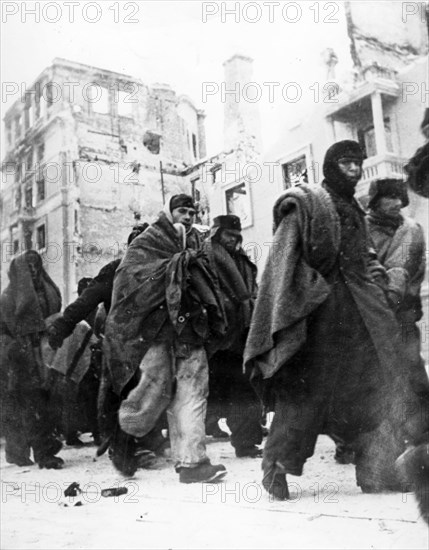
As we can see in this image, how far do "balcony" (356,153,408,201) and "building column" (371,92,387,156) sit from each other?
0.02 meters

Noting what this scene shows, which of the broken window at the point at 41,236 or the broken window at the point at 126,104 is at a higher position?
the broken window at the point at 126,104

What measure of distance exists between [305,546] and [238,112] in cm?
139

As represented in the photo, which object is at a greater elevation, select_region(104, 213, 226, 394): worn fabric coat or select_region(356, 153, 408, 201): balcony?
select_region(356, 153, 408, 201): balcony

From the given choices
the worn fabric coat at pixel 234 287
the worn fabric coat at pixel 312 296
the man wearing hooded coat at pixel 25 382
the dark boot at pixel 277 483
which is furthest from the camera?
the man wearing hooded coat at pixel 25 382

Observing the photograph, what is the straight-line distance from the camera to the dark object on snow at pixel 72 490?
2.49 metres

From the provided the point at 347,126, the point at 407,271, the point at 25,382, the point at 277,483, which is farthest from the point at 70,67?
the point at 277,483

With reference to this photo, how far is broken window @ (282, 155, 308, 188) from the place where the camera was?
1.98m

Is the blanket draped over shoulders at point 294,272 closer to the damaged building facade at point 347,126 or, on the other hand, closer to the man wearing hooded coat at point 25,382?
the damaged building facade at point 347,126

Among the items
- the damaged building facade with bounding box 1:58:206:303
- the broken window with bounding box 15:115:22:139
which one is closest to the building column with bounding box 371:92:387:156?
the damaged building facade with bounding box 1:58:206:303

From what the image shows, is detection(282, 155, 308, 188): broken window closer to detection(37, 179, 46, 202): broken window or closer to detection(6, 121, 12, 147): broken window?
detection(37, 179, 46, 202): broken window

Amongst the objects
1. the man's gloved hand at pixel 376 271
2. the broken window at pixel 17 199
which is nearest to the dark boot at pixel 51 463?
the broken window at pixel 17 199

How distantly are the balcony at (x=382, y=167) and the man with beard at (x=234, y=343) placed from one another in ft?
1.67

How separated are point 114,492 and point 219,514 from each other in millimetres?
538

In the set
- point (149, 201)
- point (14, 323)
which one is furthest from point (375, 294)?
point (14, 323)
